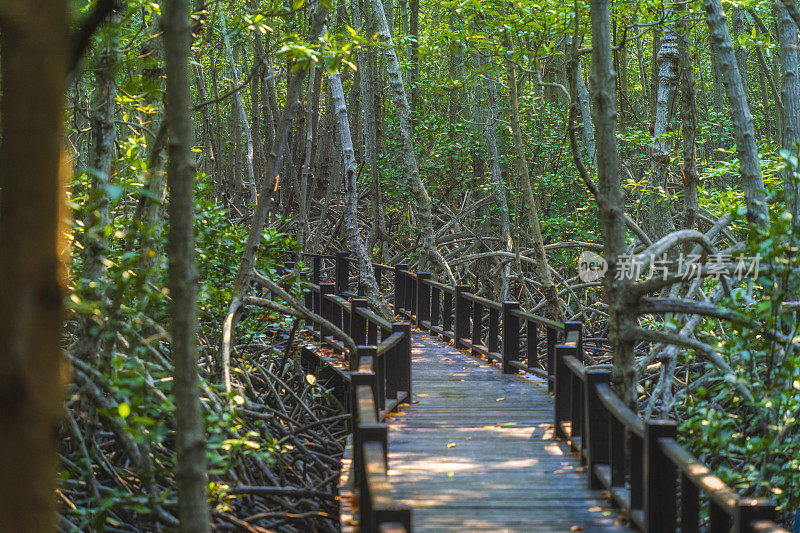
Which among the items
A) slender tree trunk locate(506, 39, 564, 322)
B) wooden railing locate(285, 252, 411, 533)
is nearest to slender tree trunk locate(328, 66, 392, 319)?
wooden railing locate(285, 252, 411, 533)

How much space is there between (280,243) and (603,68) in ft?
12.4

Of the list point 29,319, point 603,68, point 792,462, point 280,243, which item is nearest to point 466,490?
point 792,462

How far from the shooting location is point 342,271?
13023 mm

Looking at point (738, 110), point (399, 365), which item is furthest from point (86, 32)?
point (738, 110)

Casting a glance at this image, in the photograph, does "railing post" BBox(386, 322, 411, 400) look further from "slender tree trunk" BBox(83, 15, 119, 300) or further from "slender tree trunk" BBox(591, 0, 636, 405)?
"slender tree trunk" BBox(83, 15, 119, 300)

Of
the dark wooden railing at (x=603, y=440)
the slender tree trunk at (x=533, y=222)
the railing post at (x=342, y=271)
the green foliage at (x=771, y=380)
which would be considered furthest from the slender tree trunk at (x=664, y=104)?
the green foliage at (x=771, y=380)

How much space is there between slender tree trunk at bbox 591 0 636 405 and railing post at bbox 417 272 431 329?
19.4ft

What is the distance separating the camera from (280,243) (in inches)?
314

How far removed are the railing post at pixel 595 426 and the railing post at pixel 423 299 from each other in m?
5.87

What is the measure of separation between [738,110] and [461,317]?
4.33m

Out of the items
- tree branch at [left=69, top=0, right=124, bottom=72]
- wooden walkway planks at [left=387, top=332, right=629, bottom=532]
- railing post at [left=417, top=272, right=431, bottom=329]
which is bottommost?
wooden walkway planks at [left=387, top=332, right=629, bottom=532]

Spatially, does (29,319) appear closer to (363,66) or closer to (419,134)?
(363,66)

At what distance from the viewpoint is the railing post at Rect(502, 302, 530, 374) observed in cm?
874

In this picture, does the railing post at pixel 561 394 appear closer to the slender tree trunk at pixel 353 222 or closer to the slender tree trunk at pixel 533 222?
the slender tree trunk at pixel 533 222
